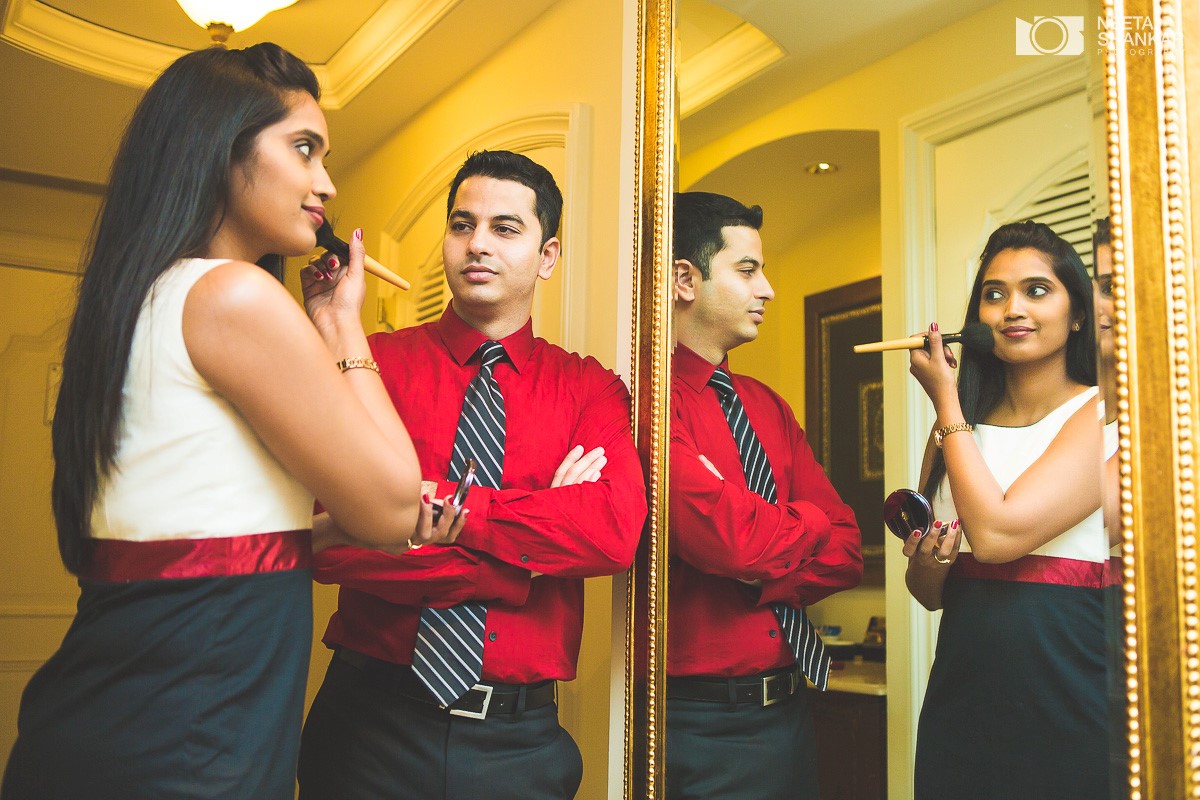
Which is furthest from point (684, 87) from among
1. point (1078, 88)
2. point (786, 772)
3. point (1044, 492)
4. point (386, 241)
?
point (386, 241)

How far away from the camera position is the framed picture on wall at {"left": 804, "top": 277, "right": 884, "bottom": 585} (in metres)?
1.57

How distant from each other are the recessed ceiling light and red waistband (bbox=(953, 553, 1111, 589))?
638mm

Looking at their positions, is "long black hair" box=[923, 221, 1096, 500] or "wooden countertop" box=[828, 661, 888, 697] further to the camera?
"wooden countertop" box=[828, 661, 888, 697]

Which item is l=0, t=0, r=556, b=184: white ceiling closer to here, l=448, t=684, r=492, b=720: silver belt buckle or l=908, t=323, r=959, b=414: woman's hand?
l=908, t=323, r=959, b=414: woman's hand

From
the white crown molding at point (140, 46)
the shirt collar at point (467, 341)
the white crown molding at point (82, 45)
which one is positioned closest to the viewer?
the shirt collar at point (467, 341)

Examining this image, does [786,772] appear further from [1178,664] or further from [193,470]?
[193,470]

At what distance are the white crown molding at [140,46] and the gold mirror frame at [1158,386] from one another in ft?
7.30

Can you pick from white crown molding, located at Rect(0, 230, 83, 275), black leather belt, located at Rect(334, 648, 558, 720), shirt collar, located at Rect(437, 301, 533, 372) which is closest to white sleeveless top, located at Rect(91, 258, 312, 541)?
black leather belt, located at Rect(334, 648, 558, 720)

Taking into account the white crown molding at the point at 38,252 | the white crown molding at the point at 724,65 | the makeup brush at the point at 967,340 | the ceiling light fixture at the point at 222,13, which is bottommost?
the makeup brush at the point at 967,340

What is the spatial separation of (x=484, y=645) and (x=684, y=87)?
1102 millimetres

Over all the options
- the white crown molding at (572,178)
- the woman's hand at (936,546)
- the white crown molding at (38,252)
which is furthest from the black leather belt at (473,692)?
the white crown molding at (38,252)

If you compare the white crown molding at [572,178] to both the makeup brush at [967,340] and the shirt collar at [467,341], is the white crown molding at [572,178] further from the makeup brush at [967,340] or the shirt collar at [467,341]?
the makeup brush at [967,340]

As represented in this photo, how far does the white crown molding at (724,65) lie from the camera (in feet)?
6.14

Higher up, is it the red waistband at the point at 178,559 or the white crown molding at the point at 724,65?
the white crown molding at the point at 724,65
